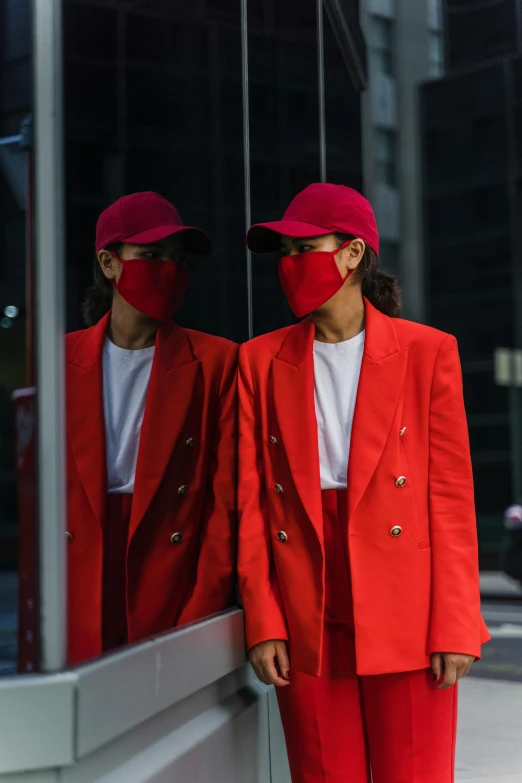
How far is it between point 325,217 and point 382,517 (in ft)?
2.30

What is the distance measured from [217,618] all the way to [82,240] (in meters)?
1.02

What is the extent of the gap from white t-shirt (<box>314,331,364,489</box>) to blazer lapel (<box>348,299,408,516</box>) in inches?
2.2

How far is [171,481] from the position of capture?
2.66 m

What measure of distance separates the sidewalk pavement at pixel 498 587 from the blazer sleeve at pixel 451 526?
11.2 meters

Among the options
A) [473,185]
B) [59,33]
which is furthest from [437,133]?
[59,33]

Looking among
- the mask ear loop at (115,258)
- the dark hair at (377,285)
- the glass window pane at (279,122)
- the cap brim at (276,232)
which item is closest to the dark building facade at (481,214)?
the glass window pane at (279,122)

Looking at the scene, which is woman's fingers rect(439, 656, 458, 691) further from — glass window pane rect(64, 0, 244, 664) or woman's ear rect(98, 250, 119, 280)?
woman's ear rect(98, 250, 119, 280)

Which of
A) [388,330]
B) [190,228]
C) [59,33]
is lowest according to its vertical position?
[388,330]

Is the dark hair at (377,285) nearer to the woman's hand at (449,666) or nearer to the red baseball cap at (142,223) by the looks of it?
the red baseball cap at (142,223)

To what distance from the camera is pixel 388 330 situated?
2.68 metres

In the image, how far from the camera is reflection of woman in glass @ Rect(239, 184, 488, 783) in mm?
2562

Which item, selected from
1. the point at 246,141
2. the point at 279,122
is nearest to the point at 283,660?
the point at 246,141

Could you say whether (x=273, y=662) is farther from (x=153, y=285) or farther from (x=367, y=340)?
(x=153, y=285)

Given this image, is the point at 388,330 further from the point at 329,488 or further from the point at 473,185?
the point at 473,185
